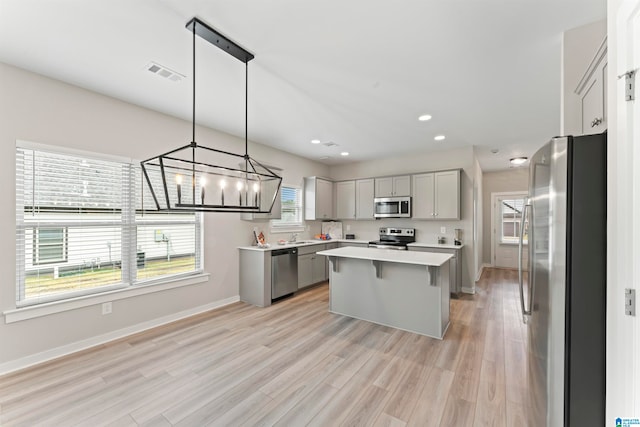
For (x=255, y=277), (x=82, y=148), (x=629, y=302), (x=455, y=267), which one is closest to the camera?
(x=629, y=302)

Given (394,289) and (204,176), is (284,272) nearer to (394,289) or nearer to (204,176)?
(394,289)

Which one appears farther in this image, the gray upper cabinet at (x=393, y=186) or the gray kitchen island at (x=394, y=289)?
the gray upper cabinet at (x=393, y=186)

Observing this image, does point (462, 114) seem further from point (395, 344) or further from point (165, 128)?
point (165, 128)

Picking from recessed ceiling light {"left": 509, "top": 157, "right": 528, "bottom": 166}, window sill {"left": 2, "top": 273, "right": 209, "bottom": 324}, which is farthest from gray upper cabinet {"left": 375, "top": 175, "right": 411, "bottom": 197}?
window sill {"left": 2, "top": 273, "right": 209, "bottom": 324}

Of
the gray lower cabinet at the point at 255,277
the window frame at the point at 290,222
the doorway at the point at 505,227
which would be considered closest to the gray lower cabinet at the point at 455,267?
the window frame at the point at 290,222

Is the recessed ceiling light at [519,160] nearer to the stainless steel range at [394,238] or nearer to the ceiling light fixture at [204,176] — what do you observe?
the stainless steel range at [394,238]

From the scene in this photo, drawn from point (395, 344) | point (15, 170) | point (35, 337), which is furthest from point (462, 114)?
point (35, 337)

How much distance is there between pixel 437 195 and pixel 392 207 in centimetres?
92

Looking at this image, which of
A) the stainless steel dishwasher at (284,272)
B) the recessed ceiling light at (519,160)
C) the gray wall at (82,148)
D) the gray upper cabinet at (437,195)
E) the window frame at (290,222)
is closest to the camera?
the gray wall at (82,148)

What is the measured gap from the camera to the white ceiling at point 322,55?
1802mm

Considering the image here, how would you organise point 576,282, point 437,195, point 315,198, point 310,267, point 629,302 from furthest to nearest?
point 315,198 < point 310,267 < point 437,195 < point 576,282 < point 629,302

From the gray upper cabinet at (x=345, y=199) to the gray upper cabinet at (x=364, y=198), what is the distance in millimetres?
107

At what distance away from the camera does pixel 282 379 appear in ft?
7.67

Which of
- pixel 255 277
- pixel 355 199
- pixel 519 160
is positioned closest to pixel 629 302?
pixel 255 277
